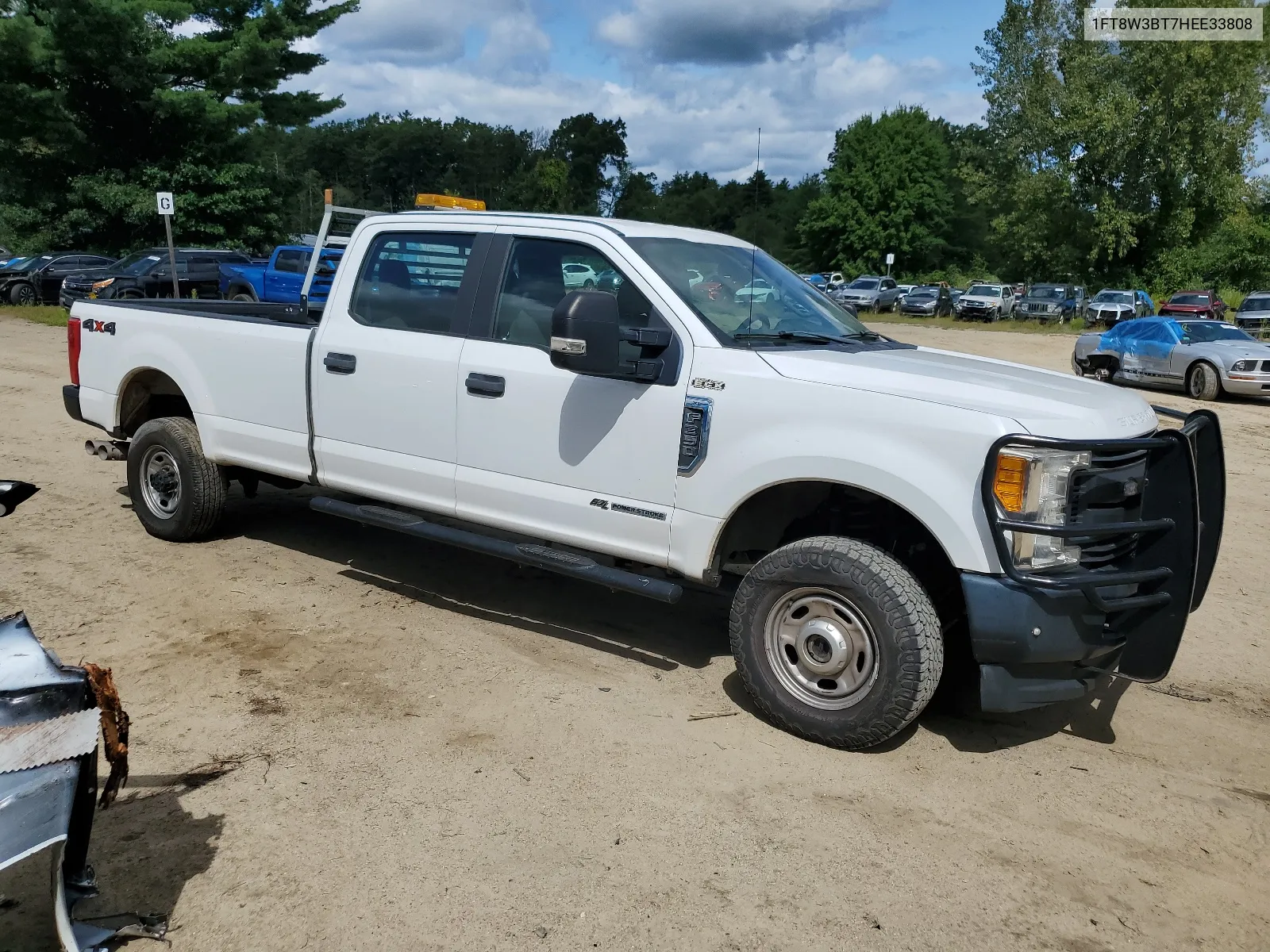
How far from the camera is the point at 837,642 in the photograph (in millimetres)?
4215

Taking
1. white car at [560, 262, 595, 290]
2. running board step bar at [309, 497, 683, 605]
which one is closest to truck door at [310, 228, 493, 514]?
running board step bar at [309, 497, 683, 605]

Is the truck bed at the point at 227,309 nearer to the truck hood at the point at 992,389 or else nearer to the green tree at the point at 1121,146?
the truck hood at the point at 992,389

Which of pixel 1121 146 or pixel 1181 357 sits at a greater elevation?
pixel 1121 146

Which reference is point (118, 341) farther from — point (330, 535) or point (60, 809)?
point (60, 809)

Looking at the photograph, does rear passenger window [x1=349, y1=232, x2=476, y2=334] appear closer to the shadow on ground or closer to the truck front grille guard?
the shadow on ground

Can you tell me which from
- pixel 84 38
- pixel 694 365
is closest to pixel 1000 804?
pixel 694 365

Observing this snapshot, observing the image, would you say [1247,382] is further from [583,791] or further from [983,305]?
[983,305]

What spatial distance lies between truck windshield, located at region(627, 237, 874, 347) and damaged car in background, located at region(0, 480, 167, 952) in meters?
2.79

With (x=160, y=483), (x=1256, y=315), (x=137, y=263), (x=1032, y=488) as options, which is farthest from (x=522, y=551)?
(x=1256, y=315)

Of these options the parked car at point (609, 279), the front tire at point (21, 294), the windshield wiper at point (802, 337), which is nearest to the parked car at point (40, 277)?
the front tire at point (21, 294)

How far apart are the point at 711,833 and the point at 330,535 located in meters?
4.39

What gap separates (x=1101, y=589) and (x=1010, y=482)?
1.98 ft

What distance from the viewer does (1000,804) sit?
393 cm

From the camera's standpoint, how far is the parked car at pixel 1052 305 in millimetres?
39688
